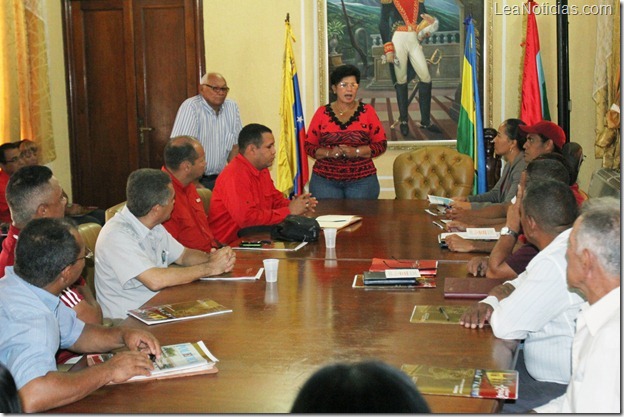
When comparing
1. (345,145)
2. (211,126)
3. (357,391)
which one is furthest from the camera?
(211,126)

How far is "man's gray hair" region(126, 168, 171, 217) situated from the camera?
372 cm

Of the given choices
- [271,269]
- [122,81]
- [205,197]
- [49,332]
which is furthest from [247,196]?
[122,81]

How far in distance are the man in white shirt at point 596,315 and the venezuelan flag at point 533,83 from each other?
483 centimetres

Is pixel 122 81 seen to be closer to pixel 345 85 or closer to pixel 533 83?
pixel 345 85

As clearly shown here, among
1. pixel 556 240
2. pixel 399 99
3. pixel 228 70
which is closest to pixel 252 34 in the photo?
pixel 228 70

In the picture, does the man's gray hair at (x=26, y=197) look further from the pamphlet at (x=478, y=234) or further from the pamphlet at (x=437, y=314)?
the pamphlet at (x=478, y=234)

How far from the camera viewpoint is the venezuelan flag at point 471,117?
680 cm

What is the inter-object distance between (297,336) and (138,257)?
107cm

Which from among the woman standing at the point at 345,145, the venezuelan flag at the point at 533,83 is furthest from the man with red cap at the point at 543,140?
the venezuelan flag at the point at 533,83

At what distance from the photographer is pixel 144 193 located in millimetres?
3719

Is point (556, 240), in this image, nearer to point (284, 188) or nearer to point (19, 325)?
point (19, 325)

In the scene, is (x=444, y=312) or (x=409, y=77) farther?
A: (x=409, y=77)

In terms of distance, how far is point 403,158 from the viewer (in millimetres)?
6586

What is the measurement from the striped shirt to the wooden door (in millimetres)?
965
